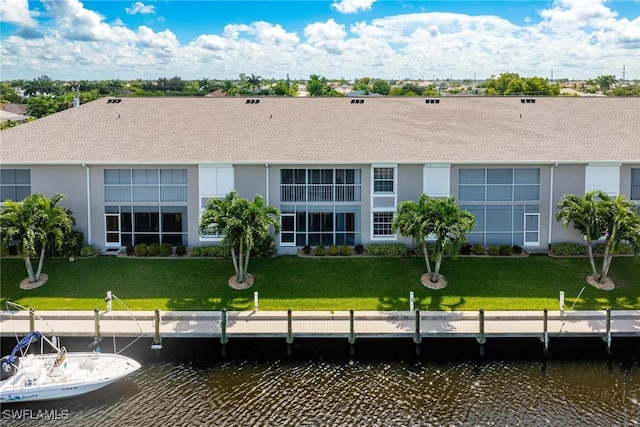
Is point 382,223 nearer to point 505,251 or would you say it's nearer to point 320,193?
point 320,193

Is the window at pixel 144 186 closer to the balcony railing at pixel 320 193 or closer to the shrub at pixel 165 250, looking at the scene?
the shrub at pixel 165 250

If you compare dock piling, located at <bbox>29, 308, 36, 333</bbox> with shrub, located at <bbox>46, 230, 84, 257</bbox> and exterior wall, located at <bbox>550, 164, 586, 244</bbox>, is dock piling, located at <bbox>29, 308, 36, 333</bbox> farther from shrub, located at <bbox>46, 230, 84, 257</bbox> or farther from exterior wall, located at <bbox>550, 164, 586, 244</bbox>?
exterior wall, located at <bbox>550, 164, 586, 244</bbox>

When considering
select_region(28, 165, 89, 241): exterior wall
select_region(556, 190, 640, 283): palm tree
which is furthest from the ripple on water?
select_region(28, 165, 89, 241): exterior wall

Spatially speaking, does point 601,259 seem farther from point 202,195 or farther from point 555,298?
point 202,195

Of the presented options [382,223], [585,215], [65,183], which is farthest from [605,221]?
[65,183]

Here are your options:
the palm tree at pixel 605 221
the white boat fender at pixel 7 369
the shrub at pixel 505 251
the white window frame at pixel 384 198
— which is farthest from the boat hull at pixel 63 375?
the palm tree at pixel 605 221

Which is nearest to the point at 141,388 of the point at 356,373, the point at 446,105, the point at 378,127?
the point at 356,373
